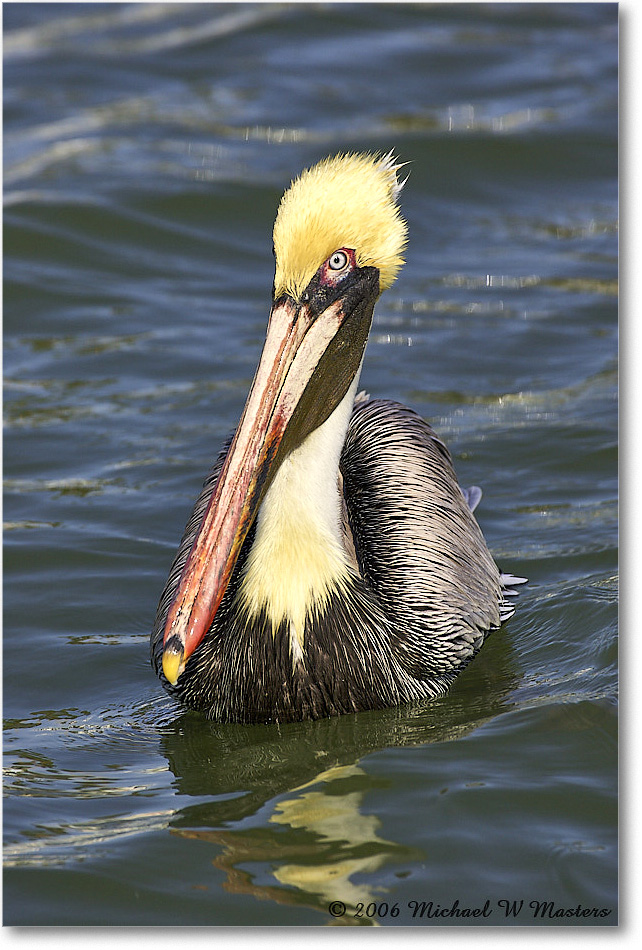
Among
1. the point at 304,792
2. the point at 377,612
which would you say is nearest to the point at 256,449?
the point at 377,612

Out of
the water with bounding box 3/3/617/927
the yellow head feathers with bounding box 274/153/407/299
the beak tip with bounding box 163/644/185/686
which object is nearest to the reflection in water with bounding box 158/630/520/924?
the water with bounding box 3/3/617/927

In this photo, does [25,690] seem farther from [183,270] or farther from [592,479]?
[183,270]

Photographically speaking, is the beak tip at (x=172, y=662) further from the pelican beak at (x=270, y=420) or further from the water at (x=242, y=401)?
the water at (x=242, y=401)

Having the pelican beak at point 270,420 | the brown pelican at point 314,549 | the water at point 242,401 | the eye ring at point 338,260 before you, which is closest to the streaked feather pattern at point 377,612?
the brown pelican at point 314,549

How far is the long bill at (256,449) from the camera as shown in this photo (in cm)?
417

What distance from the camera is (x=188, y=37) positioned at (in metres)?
11.9

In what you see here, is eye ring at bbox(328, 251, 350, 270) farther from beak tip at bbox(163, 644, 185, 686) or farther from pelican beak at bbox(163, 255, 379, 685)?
beak tip at bbox(163, 644, 185, 686)

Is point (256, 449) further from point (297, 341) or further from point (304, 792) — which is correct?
point (304, 792)

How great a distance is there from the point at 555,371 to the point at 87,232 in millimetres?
3461

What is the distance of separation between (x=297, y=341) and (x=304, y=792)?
143 cm

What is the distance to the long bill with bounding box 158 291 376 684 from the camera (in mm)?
4168

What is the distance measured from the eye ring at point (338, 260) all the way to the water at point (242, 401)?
4.99ft

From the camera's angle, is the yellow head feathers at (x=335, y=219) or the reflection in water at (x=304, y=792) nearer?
the reflection in water at (x=304, y=792)

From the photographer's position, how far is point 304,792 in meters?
4.29
